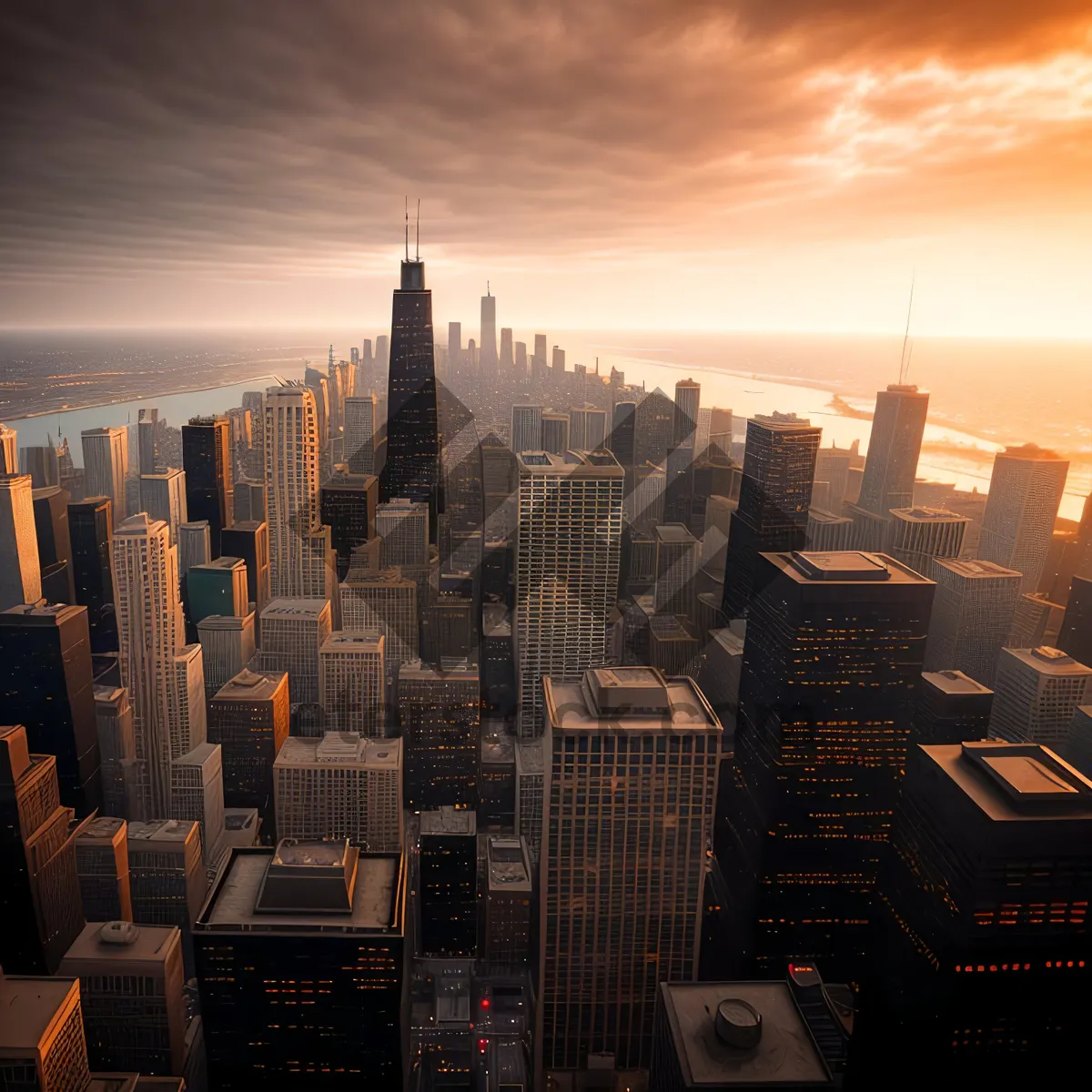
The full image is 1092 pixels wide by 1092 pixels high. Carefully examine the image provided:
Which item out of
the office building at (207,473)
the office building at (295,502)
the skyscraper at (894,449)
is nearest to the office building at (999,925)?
the skyscraper at (894,449)

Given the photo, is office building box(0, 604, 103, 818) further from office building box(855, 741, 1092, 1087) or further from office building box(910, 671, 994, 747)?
office building box(910, 671, 994, 747)

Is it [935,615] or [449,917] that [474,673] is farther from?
[935,615]

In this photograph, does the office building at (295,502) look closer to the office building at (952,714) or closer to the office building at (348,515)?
the office building at (348,515)

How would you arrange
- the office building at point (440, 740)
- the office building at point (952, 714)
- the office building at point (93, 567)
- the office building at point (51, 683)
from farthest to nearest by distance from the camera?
1. the office building at point (93, 567)
2. the office building at point (440, 740)
3. the office building at point (51, 683)
4. the office building at point (952, 714)

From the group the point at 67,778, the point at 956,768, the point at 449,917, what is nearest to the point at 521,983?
the point at 449,917

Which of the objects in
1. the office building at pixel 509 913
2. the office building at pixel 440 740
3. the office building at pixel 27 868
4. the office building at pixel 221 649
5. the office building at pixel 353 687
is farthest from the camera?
the office building at pixel 221 649

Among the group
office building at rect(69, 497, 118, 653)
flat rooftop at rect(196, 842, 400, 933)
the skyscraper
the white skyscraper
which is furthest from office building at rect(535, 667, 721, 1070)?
office building at rect(69, 497, 118, 653)

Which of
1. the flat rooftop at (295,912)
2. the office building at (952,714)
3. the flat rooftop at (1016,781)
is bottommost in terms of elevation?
the flat rooftop at (295,912)

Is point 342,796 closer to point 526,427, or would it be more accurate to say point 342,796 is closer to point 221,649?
point 221,649
